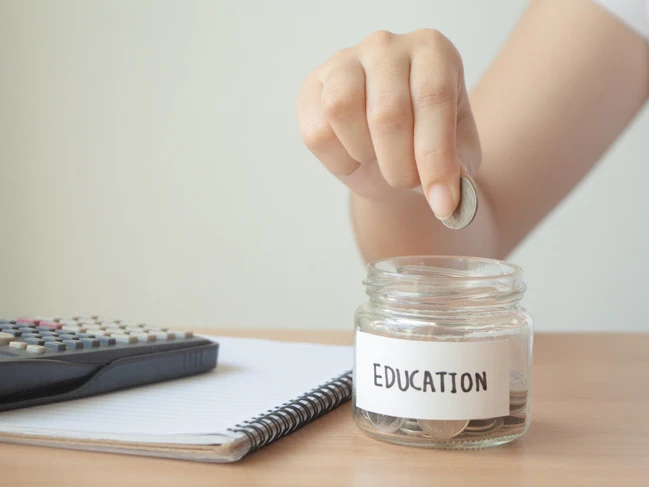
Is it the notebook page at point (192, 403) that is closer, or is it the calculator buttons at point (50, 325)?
the notebook page at point (192, 403)

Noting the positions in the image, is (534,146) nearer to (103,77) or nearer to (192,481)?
(192,481)

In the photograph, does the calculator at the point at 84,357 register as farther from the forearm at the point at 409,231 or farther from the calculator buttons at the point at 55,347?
the forearm at the point at 409,231

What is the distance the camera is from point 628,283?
1.66m

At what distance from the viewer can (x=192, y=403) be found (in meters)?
0.45

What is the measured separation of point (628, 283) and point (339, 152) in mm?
1335

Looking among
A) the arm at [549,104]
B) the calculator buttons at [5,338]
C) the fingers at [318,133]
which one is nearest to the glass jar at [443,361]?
the fingers at [318,133]

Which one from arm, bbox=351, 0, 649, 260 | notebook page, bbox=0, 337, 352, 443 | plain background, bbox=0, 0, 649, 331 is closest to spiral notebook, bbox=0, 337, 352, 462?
notebook page, bbox=0, 337, 352, 443

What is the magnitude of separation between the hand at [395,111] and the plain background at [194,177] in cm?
124

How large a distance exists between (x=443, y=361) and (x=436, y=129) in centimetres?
14

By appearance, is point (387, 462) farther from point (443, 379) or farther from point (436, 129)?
point (436, 129)

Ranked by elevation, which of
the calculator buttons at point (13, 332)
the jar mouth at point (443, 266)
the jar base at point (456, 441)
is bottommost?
the jar base at point (456, 441)

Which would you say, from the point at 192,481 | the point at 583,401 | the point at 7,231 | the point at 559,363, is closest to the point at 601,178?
the point at 559,363

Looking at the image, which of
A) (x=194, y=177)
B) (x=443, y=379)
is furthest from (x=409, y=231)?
(x=194, y=177)

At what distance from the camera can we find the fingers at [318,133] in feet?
1.60
